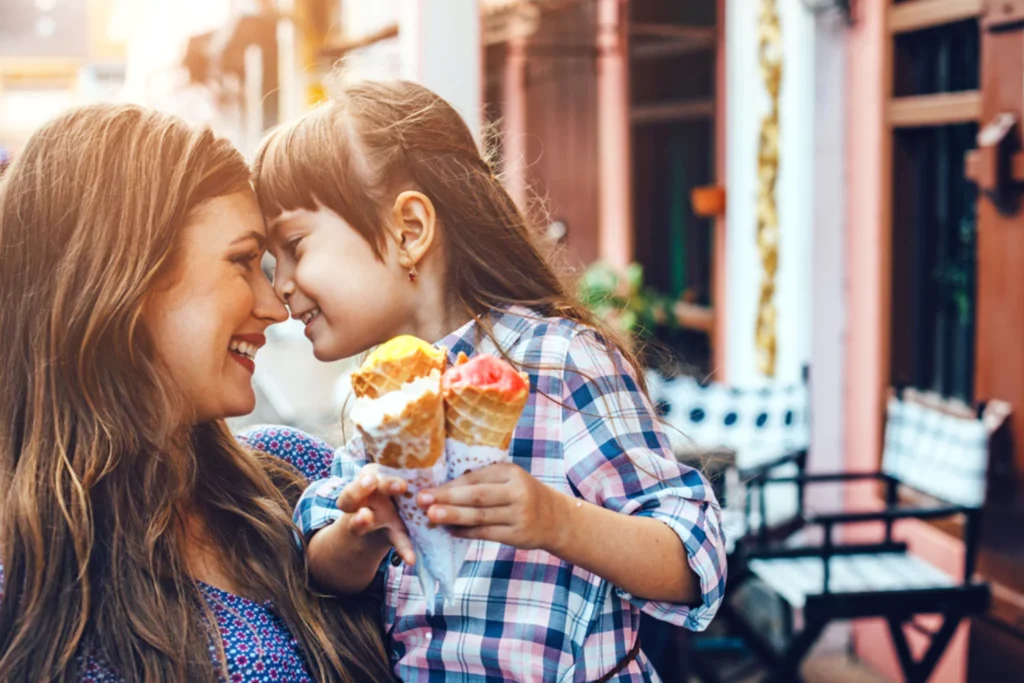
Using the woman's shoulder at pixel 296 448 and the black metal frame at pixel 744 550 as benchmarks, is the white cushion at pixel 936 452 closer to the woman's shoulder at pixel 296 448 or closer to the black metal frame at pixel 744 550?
the black metal frame at pixel 744 550

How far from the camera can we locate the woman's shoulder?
2041mm

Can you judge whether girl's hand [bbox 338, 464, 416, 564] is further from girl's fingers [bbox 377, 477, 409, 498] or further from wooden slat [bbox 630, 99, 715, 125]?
wooden slat [bbox 630, 99, 715, 125]

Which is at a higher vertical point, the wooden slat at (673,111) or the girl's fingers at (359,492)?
the wooden slat at (673,111)

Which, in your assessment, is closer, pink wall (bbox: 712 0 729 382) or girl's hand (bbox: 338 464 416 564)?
girl's hand (bbox: 338 464 416 564)

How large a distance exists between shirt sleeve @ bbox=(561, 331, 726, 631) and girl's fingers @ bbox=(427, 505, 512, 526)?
1.06 ft

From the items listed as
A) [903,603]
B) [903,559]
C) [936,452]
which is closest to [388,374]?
[903,603]

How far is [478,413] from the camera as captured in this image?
124cm

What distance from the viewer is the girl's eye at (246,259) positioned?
1680 mm

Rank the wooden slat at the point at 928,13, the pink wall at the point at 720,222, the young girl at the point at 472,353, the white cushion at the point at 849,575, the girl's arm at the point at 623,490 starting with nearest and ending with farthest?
the girl's arm at the point at 623,490
the young girl at the point at 472,353
the white cushion at the point at 849,575
the wooden slat at the point at 928,13
the pink wall at the point at 720,222

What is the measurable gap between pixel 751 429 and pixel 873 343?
0.57m

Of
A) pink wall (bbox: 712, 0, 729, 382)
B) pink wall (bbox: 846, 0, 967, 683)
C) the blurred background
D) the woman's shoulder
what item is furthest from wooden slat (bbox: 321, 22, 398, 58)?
the woman's shoulder

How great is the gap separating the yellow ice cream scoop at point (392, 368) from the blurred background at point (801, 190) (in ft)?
2.15

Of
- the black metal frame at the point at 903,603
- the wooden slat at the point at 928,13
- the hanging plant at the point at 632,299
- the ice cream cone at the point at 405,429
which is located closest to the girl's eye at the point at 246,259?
the ice cream cone at the point at 405,429

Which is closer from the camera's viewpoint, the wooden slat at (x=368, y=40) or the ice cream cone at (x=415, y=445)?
the ice cream cone at (x=415, y=445)
